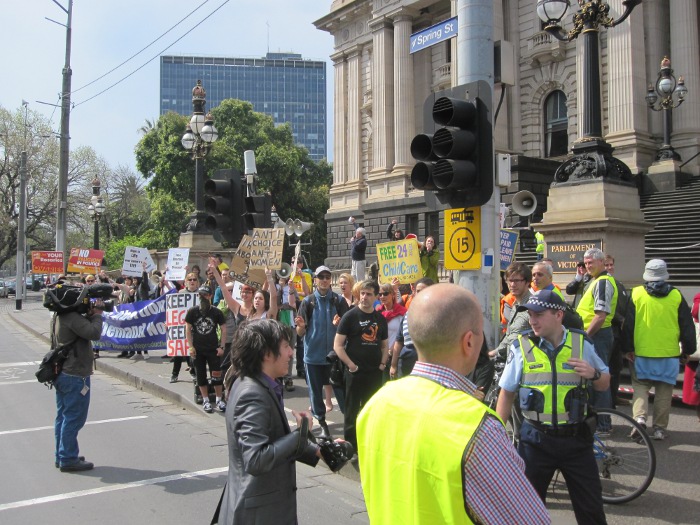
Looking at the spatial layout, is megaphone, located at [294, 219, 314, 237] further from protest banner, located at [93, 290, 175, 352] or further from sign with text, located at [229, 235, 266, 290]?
sign with text, located at [229, 235, 266, 290]

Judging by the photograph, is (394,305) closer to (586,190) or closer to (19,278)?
(586,190)

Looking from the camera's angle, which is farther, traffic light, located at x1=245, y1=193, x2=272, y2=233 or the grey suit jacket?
traffic light, located at x1=245, y1=193, x2=272, y2=233

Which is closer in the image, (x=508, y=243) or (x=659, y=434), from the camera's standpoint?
(x=659, y=434)

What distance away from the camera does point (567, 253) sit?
1088cm

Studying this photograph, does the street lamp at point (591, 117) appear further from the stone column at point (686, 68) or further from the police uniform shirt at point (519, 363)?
the stone column at point (686, 68)

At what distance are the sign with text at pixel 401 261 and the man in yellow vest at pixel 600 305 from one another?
3506 mm

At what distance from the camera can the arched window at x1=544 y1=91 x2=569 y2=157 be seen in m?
31.0

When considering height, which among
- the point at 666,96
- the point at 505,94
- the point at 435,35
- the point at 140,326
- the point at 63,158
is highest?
the point at 505,94

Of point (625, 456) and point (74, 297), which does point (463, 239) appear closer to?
point (625, 456)

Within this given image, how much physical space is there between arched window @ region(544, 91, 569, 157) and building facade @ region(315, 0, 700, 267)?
49mm

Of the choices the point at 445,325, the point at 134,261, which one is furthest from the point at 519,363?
the point at 134,261

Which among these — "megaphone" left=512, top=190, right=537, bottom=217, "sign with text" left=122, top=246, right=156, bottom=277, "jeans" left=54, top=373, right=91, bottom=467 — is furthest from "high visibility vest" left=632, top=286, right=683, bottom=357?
"sign with text" left=122, top=246, right=156, bottom=277

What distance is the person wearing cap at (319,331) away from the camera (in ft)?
26.7

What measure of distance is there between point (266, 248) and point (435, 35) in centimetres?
340
